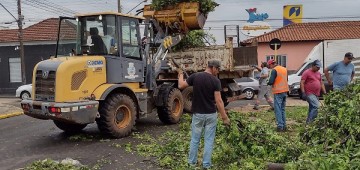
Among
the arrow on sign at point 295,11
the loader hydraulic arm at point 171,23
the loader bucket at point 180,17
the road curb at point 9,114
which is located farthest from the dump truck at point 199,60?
the arrow on sign at point 295,11

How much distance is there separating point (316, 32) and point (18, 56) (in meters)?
24.7

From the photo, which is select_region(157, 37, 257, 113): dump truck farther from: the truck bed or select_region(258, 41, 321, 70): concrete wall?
select_region(258, 41, 321, 70): concrete wall

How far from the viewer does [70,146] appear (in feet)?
30.9

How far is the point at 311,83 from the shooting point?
10.1 m

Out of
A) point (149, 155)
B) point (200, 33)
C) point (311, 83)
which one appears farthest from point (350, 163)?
point (200, 33)

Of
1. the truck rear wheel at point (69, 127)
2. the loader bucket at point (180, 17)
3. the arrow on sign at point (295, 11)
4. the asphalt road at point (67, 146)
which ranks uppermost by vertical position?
the arrow on sign at point (295, 11)

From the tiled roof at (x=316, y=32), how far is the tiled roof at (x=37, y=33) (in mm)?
16417

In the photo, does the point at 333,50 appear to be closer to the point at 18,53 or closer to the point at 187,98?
the point at 187,98

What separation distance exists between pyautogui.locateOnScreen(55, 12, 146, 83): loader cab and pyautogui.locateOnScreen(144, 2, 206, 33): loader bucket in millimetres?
2056

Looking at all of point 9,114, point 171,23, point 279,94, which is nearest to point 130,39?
point 171,23

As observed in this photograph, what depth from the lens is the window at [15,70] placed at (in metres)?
29.0

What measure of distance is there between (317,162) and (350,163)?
42 centimetres

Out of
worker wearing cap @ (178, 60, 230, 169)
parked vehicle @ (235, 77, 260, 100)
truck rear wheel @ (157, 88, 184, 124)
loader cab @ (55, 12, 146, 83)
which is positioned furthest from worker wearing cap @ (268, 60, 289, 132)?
parked vehicle @ (235, 77, 260, 100)

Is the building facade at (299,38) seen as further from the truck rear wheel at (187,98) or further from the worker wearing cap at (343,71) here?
the worker wearing cap at (343,71)
